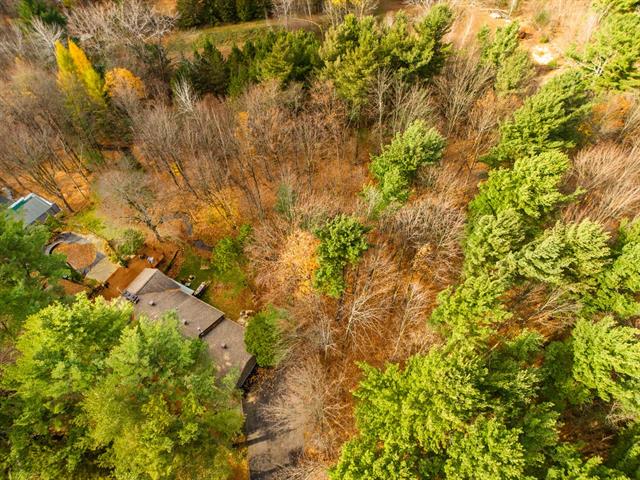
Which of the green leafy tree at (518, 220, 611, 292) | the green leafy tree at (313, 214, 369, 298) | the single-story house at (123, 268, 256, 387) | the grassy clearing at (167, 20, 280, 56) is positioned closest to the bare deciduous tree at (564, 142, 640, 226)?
the green leafy tree at (518, 220, 611, 292)

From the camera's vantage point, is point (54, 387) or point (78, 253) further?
point (78, 253)

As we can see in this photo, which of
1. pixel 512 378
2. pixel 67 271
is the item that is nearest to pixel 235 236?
pixel 67 271

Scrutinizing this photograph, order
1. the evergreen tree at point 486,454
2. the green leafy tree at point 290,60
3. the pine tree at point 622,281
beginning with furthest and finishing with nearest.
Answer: the green leafy tree at point 290,60 < the pine tree at point 622,281 < the evergreen tree at point 486,454

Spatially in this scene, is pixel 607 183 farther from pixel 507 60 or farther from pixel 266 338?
pixel 266 338

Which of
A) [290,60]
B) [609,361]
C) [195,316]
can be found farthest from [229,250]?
[609,361]

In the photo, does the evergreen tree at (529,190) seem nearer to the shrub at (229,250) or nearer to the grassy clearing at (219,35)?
the shrub at (229,250)

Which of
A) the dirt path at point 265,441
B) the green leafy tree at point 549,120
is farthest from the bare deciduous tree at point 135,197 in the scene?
the green leafy tree at point 549,120

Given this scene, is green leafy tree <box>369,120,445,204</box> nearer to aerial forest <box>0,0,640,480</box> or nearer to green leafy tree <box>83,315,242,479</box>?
aerial forest <box>0,0,640,480</box>
